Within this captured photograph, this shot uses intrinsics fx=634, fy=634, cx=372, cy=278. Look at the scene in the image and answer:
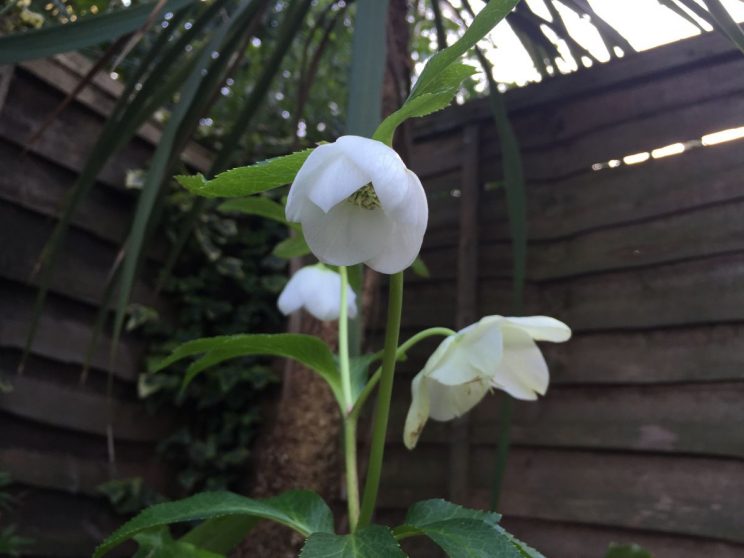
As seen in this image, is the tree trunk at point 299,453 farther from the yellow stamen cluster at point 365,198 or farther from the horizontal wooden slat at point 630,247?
the yellow stamen cluster at point 365,198

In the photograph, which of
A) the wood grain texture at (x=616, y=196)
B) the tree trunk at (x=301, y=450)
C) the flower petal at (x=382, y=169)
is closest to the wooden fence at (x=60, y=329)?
the tree trunk at (x=301, y=450)

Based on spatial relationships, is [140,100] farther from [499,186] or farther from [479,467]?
[479,467]

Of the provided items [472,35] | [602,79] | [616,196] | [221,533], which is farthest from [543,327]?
[602,79]

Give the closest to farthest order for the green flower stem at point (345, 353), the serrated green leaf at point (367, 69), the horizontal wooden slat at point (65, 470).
A: the green flower stem at point (345, 353)
the serrated green leaf at point (367, 69)
the horizontal wooden slat at point (65, 470)

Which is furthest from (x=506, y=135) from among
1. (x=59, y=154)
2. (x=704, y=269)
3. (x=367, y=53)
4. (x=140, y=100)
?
(x=59, y=154)

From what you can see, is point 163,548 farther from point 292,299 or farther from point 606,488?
point 606,488
